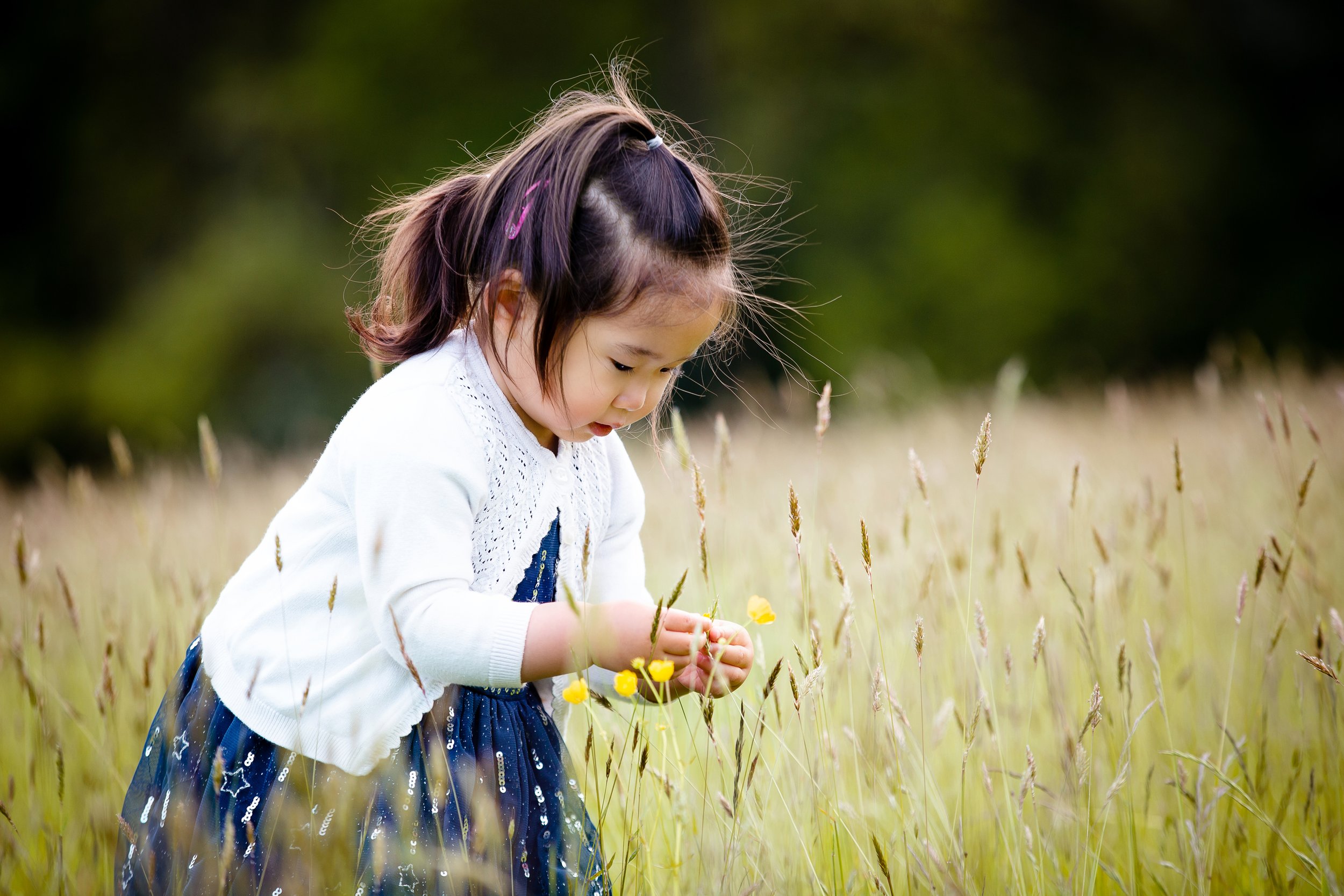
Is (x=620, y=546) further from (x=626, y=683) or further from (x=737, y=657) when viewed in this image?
(x=626, y=683)

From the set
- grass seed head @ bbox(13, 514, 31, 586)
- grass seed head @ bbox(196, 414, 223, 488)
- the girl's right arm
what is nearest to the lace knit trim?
the girl's right arm

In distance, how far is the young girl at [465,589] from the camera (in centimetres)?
130

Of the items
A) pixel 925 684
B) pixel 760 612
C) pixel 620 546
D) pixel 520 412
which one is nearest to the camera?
pixel 760 612

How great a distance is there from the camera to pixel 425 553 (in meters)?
1.30

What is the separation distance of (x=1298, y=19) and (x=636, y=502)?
37.0 ft

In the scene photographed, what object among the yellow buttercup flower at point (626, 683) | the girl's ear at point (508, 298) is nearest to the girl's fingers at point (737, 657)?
the yellow buttercup flower at point (626, 683)

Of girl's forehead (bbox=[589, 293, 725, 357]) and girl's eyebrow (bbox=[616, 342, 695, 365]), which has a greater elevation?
girl's forehead (bbox=[589, 293, 725, 357])

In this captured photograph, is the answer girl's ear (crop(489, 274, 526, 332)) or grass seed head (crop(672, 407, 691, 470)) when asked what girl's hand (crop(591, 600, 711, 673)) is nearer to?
grass seed head (crop(672, 407, 691, 470))

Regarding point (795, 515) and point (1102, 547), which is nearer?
point (795, 515)

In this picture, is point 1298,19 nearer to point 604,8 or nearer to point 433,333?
point 604,8

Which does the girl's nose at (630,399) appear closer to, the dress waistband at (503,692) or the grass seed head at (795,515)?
the grass seed head at (795,515)

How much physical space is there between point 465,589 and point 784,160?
9.54m

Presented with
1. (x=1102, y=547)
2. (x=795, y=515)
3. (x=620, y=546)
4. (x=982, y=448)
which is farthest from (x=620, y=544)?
(x=1102, y=547)

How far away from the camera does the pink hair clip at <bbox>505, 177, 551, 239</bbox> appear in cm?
150
